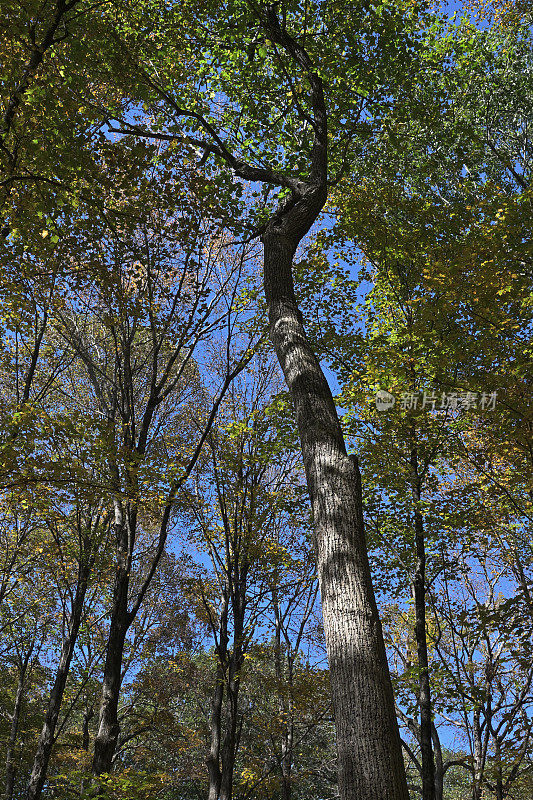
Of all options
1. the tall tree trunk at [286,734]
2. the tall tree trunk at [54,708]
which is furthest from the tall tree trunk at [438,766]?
the tall tree trunk at [54,708]

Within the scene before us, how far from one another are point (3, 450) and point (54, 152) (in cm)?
338

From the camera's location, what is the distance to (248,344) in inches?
440

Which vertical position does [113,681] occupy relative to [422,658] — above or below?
below

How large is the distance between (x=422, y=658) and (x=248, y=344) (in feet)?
22.1

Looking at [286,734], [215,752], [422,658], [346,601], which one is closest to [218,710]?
[215,752]

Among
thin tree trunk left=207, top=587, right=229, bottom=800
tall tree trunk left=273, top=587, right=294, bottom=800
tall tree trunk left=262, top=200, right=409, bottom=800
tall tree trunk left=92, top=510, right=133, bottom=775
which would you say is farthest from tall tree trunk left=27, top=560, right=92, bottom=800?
tall tree trunk left=262, top=200, right=409, bottom=800

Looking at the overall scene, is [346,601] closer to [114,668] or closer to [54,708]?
[114,668]

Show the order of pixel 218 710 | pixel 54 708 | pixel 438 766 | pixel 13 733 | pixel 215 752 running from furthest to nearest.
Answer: pixel 13 733 → pixel 218 710 → pixel 215 752 → pixel 438 766 → pixel 54 708

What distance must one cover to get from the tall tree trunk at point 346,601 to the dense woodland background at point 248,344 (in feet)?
0.26

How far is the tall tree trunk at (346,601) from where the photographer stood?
2.21m

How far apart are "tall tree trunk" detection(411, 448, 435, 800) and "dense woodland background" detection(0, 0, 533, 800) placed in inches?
1.7

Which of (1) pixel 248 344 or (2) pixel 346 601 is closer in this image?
(2) pixel 346 601

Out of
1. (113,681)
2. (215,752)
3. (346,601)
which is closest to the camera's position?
(346,601)

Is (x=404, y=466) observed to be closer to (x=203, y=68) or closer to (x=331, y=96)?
(x=331, y=96)
